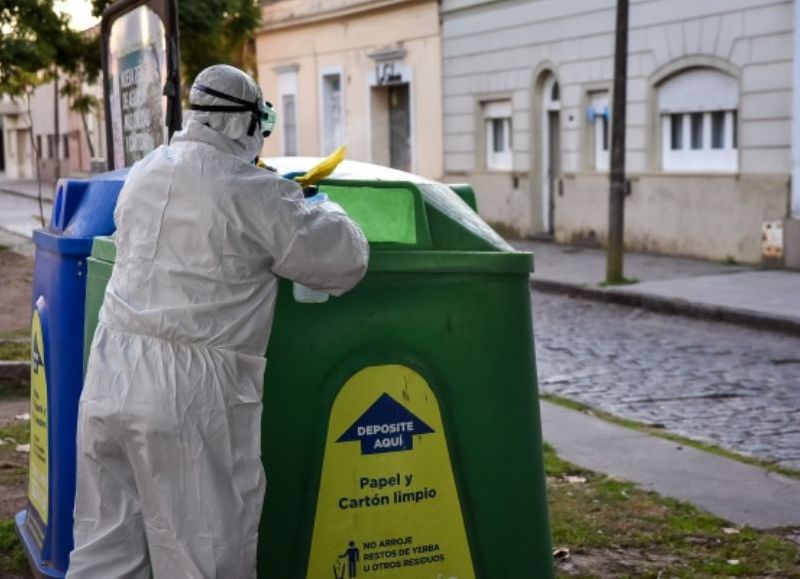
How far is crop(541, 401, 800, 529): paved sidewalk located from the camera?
19.2 ft

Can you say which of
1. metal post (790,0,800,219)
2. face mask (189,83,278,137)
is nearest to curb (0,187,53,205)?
metal post (790,0,800,219)

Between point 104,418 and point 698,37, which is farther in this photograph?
point 698,37

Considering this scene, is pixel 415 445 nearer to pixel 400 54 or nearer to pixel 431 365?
pixel 431 365

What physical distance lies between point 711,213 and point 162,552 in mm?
14064

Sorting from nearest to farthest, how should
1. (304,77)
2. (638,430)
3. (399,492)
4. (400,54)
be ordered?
(399,492) < (638,430) < (400,54) < (304,77)

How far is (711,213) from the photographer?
16.9 metres

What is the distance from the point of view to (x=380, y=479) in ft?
13.5

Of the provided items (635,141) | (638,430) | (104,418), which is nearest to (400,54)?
(635,141)

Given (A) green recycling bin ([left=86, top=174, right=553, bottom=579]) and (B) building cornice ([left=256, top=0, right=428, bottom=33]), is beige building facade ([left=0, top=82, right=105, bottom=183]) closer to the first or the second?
(B) building cornice ([left=256, top=0, right=428, bottom=33])

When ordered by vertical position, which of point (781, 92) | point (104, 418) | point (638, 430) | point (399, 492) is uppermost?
point (781, 92)

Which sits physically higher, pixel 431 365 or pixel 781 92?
pixel 781 92

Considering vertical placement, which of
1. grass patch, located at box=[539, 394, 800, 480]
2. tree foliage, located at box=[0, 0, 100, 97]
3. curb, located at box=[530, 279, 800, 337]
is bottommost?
grass patch, located at box=[539, 394, 800, 480]

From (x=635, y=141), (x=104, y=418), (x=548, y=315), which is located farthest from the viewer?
(x=635, y=141)

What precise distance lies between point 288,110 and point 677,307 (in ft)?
62.2
